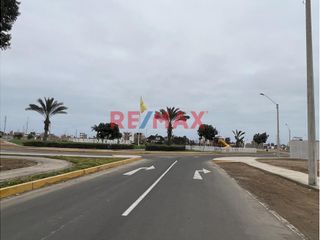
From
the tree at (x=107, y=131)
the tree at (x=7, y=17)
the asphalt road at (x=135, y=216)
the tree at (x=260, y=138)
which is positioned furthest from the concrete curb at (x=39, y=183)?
the tree at (x=260, y=138)

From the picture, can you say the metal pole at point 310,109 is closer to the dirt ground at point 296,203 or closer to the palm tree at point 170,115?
the dirt ground at point 296,203

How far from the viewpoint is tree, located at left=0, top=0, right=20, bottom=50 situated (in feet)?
63.0

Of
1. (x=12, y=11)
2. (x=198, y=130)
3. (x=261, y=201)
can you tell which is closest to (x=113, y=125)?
(x=198, y=130)

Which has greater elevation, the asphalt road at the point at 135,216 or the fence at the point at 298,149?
the fence at the point at 298,149

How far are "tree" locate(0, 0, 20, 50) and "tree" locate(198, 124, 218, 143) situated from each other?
97.7 m

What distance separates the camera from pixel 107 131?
4230 inches

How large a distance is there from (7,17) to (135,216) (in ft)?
45.6

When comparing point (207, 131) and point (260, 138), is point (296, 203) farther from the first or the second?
point (260, 138)

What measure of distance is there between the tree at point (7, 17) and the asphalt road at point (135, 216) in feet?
29.7

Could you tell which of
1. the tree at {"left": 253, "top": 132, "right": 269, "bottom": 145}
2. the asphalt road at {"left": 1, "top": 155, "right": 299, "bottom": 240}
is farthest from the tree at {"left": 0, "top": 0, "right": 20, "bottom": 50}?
the tree at {"left": 253, "top": 132, "right": 269, "bottom": 145}

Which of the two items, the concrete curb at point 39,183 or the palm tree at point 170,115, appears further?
the palm tree at point 170,115

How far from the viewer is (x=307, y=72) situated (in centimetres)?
1973

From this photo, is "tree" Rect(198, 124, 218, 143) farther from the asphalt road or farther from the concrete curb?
the asphalt road

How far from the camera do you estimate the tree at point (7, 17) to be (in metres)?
19.2
